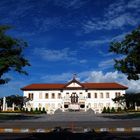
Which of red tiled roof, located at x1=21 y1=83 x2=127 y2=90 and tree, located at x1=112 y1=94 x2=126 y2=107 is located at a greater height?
red tiled roof, located at x1=21 y1=83 x2=127 y2=90

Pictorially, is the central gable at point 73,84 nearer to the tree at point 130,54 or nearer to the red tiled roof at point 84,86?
the red tiled roof at point 84,86

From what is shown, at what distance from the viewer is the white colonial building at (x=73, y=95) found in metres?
108

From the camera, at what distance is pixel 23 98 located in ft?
337

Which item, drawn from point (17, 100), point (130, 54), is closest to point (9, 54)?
point (130, 54)

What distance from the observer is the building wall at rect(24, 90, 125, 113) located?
10762 centimetres

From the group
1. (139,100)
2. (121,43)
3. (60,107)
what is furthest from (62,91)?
(121,43)

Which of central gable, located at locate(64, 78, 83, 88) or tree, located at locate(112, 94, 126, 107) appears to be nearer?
tree, located at locate(112, 94, 126, 107)

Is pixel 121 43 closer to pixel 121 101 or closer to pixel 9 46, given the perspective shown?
pixel 9 46

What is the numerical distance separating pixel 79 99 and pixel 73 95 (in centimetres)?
233

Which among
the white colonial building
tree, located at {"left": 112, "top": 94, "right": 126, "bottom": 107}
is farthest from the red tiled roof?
tree, located at {"left": 112, "top": 94, "right": 126, "bottom": 107}

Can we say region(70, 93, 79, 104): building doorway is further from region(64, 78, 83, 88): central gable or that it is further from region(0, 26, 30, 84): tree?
region(0, 26, 30, 84): tree

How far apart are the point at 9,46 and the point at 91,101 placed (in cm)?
6719

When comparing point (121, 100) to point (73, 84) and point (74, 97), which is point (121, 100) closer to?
point (74, 97)

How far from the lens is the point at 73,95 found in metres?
108
